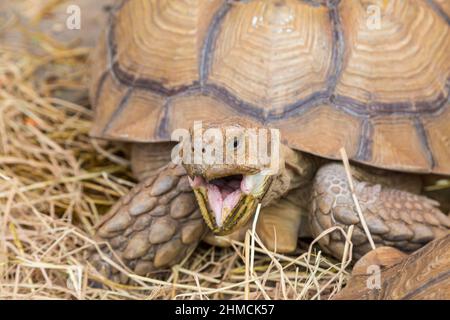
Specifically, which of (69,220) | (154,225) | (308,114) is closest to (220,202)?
(154,225)

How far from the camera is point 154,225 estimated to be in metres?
3.62

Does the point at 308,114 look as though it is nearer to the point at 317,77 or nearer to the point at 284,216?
the point at 317,77

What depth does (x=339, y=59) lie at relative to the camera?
3.68 m

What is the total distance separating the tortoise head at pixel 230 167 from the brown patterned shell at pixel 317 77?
379mm

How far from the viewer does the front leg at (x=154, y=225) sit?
142 inches

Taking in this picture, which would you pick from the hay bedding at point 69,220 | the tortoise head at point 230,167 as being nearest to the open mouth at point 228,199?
the tortoise head at point 230,167

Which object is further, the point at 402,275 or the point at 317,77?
the point at 317,77

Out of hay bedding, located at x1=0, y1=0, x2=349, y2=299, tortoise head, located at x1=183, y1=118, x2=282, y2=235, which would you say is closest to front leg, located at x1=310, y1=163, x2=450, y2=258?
hay bedding, located at x1=0, y1=0, x2=349, y2=299

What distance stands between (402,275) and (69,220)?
59.7 inches

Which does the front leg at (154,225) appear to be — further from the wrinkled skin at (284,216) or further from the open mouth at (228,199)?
the open mouth at (228,199)

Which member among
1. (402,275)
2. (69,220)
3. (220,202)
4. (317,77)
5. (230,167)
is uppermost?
(317,77)

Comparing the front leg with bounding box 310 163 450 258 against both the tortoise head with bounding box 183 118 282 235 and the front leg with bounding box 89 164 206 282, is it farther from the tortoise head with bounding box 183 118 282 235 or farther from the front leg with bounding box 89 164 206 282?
the front leg with bounding box 89 164 206 282

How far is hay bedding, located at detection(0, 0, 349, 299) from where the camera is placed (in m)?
3.56

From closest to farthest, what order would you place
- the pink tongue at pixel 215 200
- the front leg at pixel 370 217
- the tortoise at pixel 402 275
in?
the tortoise at pixel 402 275, the pink tongue at pixel 215 200, the front leg at pixel 370 217
